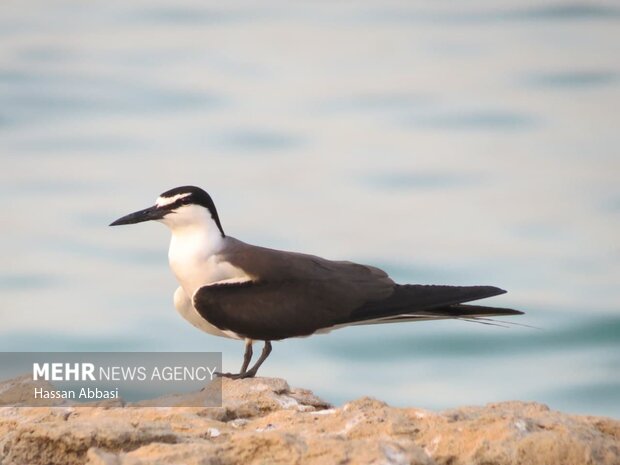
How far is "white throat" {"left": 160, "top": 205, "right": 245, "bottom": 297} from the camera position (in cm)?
761

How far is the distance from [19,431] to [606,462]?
1.90m

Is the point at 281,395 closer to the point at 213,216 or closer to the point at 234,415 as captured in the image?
the point at 234,415

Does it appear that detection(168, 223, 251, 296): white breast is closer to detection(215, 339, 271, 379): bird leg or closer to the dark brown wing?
the dark brown wing

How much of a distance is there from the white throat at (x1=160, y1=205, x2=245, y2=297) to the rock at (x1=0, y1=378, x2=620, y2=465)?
1.94 meters

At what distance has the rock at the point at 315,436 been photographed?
180 inches

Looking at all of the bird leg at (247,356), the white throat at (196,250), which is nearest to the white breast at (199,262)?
the white throat at (196,250)

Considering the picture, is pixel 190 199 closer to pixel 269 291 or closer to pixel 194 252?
pixel 194 252

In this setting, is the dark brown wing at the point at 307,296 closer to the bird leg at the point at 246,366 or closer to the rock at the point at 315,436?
the bird leg at the point at 246,366

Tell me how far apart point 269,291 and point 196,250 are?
426 mm

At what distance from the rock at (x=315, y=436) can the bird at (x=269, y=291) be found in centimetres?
187

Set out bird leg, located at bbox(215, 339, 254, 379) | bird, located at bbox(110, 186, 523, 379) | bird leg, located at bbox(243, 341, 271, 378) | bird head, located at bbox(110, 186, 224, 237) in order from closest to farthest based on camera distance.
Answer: bird leg, located at bbox(215, 339, 254, 379) → bird leg, located at bbox(243, 341, 271, 378) → bird, located at bbox(110, 186, 523, 379) → bird head, located at bbox(110, 186, 224, 237)

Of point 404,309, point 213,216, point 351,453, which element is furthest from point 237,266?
point 351,453

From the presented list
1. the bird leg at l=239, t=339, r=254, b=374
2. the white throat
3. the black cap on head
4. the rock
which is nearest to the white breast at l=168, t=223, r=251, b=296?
the white throat

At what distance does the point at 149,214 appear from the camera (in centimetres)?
790
